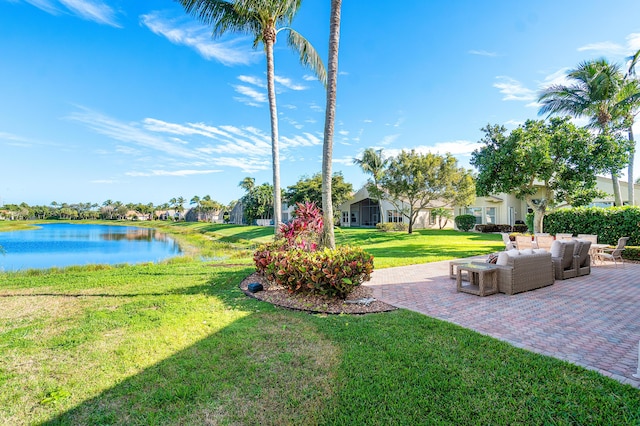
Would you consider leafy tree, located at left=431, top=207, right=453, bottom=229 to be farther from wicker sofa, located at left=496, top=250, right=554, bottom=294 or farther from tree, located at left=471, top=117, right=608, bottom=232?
wicker sofa, located at left=496, top=250, right=554, bottom=294

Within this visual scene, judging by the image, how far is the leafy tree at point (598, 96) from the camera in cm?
1747

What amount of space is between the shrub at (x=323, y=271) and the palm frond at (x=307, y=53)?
9068 mm

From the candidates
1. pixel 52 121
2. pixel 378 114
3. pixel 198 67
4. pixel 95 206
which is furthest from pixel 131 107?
pixel 95 206

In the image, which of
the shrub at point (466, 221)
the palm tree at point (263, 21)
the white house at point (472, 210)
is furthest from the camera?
the shrub at point (466, 221)

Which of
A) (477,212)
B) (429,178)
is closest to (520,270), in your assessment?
(429,178)

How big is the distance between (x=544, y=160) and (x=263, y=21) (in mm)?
13724

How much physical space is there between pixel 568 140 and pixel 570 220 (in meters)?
5.24

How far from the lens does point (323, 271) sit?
5.72 metres

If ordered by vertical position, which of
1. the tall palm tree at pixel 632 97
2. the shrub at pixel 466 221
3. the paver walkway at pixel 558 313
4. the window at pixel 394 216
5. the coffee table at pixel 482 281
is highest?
the tall palm tree at pixel 632 97

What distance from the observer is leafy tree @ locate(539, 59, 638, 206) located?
57.3 ft

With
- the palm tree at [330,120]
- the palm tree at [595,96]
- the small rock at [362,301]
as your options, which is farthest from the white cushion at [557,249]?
the palm tree at [595,96]

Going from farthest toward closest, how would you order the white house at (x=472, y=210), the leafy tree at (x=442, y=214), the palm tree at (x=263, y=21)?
the leafy tree at (x=442, y=214) < the white house at (x=472, y=210) < the palm tree at (x=263, y=21)

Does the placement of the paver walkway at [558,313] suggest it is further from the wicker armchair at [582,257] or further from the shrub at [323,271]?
the shrub at [323,271]

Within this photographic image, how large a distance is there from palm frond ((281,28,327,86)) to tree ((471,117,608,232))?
1006 centimetres
